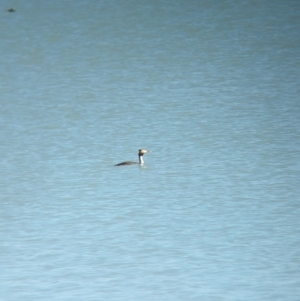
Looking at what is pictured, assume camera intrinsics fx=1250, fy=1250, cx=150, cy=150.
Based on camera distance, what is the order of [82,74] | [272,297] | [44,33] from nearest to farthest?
[272,297], [82,74], [44,33]

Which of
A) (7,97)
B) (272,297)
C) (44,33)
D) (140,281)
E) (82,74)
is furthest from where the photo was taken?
(44,33)

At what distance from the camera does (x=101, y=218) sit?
584 inches

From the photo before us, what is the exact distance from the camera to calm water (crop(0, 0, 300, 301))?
12352mm

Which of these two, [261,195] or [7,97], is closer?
[261,195]

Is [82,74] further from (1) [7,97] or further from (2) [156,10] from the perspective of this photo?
(2) [156,10]

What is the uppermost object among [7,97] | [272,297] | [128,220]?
[7,97]

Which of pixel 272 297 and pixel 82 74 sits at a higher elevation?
pixel 82 74

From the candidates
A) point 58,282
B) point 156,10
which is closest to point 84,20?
point 156,10

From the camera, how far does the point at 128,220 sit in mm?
14695

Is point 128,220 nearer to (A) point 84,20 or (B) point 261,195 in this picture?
(B) point 261,195

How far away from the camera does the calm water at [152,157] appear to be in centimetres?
1235

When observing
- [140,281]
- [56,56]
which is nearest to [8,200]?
[140,281]

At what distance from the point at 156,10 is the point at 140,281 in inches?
930

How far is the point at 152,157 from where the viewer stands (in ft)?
60.8
